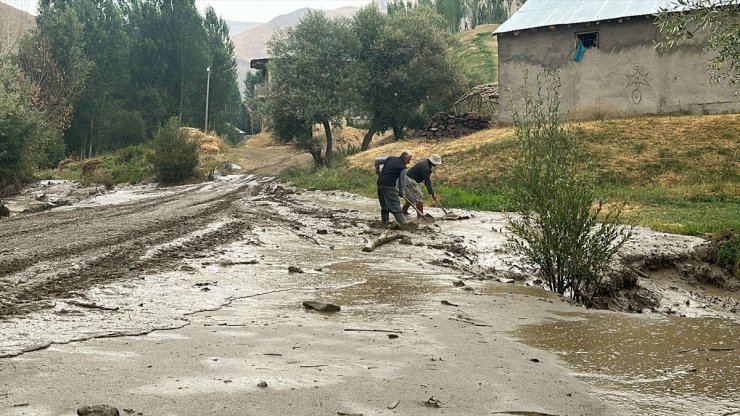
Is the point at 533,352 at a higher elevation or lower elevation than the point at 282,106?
lower

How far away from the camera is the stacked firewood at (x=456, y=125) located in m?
33.0

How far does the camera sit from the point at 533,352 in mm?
5691

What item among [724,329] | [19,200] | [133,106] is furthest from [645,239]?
[133,106]

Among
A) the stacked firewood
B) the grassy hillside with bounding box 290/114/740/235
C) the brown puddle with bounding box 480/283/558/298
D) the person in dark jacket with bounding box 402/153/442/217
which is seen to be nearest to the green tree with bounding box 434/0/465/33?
the stacked firewood

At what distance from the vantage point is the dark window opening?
27.4 metres

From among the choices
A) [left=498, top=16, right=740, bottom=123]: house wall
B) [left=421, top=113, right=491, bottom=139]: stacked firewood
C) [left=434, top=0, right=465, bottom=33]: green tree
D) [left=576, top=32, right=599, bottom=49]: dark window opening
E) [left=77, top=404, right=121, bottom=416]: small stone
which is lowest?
[left=77, top=404, right=121, bottom=416]: small stone

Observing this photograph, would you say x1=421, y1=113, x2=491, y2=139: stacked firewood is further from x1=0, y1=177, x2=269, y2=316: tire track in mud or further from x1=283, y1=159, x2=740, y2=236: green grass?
x1=0, y1=177, x2=269, y2=316: tire track in mud

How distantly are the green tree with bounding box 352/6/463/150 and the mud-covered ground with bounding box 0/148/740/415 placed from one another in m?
25.4

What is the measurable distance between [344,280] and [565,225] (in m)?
2.95

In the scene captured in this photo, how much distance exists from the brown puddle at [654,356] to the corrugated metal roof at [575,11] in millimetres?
21683

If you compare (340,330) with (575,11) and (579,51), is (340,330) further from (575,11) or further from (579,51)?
(575,11)

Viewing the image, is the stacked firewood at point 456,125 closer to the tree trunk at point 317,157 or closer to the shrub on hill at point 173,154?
the tree trunk at point 317,157

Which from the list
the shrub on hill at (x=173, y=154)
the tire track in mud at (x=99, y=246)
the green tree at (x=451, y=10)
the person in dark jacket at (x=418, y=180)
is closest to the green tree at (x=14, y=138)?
the shrub on hill at (x=173, y=154)

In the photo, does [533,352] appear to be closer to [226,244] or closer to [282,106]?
[226,244]
